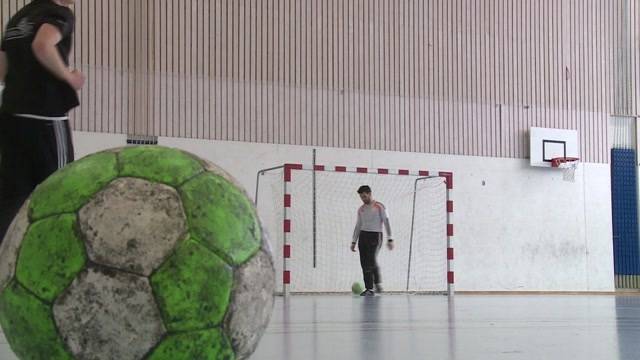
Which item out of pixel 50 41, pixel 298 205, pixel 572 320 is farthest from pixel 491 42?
pixel 50 41

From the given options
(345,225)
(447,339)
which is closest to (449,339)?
(447,339)

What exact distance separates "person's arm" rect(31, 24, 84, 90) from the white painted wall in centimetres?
1149

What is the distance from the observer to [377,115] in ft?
53.0

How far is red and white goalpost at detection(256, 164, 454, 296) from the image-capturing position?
1488cm

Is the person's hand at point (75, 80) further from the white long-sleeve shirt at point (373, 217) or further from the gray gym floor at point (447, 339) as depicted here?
the white long-sleeve shirt at point (373, 217)

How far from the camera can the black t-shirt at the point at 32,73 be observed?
3.82 meters

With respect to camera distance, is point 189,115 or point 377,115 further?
point 377,115

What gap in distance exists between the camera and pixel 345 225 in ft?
50.9

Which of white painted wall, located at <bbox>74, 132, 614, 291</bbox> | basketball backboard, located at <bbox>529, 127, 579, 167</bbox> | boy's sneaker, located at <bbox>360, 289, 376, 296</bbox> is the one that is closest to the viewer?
boy's sneaker, located at <bbox>360, 289, 376, 296</bbox>

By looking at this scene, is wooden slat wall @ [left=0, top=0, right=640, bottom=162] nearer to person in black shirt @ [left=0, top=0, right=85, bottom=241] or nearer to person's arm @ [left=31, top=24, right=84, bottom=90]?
person in black shirt @ [left=0, top=0, right=85, bottom=241]

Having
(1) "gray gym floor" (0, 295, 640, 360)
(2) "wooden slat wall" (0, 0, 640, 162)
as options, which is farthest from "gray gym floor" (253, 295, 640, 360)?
(2) "wooden slat wall" (0, 0, 640, 162)

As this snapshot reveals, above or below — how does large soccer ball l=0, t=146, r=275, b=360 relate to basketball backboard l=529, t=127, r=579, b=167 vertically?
below

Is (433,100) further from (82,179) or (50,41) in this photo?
(82,179)

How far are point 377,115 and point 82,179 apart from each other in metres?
14.1
